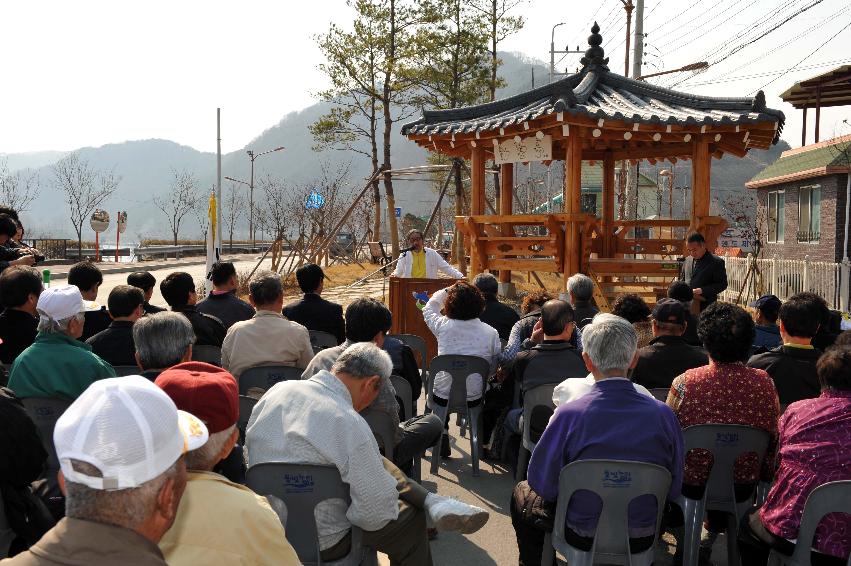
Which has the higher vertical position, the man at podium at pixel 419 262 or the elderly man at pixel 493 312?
the man at podium at pixel 419 262

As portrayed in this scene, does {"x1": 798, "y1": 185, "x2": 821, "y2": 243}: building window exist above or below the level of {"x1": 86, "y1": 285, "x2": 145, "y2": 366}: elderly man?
above

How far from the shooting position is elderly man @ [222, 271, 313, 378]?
486 centimetres

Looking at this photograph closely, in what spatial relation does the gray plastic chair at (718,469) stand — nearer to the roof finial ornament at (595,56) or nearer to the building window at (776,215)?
the roof finial ornament at (595,56)

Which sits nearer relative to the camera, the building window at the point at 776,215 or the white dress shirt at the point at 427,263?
the white dress shirt at the point at 427,263

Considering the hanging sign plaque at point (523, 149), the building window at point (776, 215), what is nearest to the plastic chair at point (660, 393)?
the hanging sign plaque at point (523, 149)

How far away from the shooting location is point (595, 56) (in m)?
12.0

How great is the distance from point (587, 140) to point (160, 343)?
9979 mm

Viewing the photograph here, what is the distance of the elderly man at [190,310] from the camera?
5.36 meters

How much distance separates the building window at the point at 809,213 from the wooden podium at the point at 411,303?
15.7 meters

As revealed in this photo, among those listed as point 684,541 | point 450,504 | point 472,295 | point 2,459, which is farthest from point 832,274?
point 2,459

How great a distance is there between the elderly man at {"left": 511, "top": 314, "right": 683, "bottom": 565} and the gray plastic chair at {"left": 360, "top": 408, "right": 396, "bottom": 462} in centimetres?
84

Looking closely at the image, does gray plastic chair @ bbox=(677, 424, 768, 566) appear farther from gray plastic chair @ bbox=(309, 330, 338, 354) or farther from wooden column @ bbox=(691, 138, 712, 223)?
wooden column @ bbox=(691, 138, 712, 223)

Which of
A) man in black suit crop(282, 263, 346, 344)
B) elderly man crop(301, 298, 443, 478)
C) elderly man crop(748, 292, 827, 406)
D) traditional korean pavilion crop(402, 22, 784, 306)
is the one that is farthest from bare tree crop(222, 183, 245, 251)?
elderly man crop(748, 292, 827, 406)

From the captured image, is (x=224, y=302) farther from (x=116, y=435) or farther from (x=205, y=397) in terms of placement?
(x=116, y=435)
